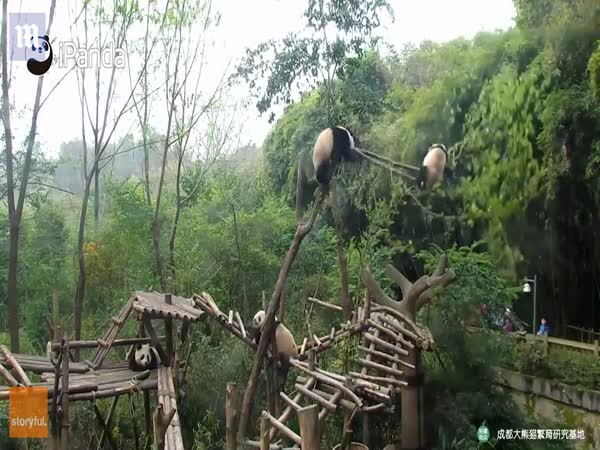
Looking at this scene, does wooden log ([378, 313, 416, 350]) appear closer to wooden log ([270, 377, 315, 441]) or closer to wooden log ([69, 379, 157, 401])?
wooden log ([270, 377, 315, 441])

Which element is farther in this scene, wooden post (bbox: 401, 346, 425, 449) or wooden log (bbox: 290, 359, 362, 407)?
wooden post (bbox: 401, 346, 425, 449)

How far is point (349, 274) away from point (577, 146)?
1772mm

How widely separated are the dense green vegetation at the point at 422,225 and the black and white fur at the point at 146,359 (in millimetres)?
550

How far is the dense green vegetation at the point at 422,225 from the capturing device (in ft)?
11.7

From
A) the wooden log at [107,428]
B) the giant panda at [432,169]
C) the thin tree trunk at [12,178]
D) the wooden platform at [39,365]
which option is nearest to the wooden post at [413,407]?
the giant panda at [432,169]

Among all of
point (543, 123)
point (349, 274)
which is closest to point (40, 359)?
point (349, 274)

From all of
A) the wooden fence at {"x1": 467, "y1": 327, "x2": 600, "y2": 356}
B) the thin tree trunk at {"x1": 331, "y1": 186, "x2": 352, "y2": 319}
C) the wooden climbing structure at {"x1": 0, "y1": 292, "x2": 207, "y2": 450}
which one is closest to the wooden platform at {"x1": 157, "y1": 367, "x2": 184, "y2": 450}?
the wooden climbing structure at {"x1": 0, "y1": 292, "x2": 207, "y2": 450}

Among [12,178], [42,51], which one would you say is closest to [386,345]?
[42,51]

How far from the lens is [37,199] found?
15.8 feet

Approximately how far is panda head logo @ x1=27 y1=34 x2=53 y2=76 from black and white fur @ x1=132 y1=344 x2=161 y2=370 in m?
1.41

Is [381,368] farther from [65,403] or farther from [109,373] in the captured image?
[65,403]

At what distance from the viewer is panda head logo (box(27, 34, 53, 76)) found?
2932 millimetres

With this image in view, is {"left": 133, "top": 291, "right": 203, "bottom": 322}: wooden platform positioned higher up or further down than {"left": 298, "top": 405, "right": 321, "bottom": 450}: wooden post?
higher up

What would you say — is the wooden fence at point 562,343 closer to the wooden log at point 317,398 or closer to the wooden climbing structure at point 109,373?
the wooden log at point 317,398
